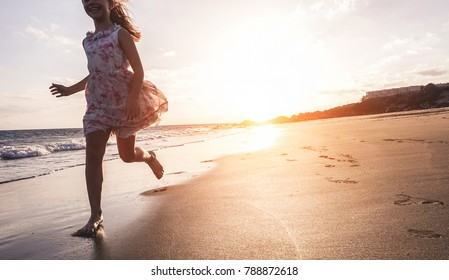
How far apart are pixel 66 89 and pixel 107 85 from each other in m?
0.45

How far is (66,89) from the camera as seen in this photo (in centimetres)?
269

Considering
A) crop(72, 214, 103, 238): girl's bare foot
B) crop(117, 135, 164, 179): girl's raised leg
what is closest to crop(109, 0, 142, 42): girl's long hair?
crop(117, 135, 164, 179): girl's raised leg

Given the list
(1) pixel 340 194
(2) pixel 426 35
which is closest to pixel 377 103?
(2) pixel 426 35

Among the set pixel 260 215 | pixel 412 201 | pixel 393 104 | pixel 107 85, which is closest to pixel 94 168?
pixel 107 85

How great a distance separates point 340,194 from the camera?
259cm

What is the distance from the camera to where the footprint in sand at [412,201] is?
2.15 m

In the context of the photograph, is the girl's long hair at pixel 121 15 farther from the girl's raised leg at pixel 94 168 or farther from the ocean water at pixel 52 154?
the ocean water at pixel 52 154

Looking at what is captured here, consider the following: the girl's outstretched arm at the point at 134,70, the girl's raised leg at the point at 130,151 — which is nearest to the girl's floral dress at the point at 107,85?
the girl's outstretched arm at the point at 134,70

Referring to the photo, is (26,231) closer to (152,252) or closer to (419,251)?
(152,252)

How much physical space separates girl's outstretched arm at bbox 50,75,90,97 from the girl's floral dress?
0.25 metres

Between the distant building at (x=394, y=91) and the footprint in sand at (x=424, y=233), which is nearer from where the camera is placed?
the footprint in sand at (x=424, y=233)

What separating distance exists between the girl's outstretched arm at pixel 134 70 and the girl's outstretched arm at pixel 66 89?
0.52 m

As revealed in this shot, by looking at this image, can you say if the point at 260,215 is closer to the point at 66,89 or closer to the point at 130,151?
the point at 130,151

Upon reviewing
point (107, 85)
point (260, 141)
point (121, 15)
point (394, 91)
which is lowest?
point (260, 141)
